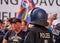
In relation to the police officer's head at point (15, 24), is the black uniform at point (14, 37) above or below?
below

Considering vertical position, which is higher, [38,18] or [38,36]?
[38,18]

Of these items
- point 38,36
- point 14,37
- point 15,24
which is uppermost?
point 15,24

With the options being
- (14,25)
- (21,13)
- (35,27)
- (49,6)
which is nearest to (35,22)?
(35,27)

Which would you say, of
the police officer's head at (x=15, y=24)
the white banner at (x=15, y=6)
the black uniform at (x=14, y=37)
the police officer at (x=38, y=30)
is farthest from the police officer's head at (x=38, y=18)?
the white banner at (x=15, y=6)

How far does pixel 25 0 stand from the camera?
28.7 feet

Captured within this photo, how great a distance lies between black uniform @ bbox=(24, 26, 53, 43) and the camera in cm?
385

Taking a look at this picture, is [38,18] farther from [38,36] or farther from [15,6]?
[15,6]

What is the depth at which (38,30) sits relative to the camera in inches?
155

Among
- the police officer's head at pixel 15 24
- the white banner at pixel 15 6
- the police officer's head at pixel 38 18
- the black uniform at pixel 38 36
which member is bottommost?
the black uniform at pixel 38 36

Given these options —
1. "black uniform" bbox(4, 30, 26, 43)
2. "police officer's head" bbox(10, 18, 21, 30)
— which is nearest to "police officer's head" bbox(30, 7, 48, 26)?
"police officer's head" bbox(10, 18, 21, 30)

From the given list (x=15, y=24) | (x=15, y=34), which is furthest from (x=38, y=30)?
(x=15, y=34)

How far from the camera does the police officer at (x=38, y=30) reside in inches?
152

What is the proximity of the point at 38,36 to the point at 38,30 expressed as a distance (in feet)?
0.26

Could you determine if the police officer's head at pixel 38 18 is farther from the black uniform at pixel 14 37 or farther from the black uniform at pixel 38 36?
the black uniform at pixel 14 37
